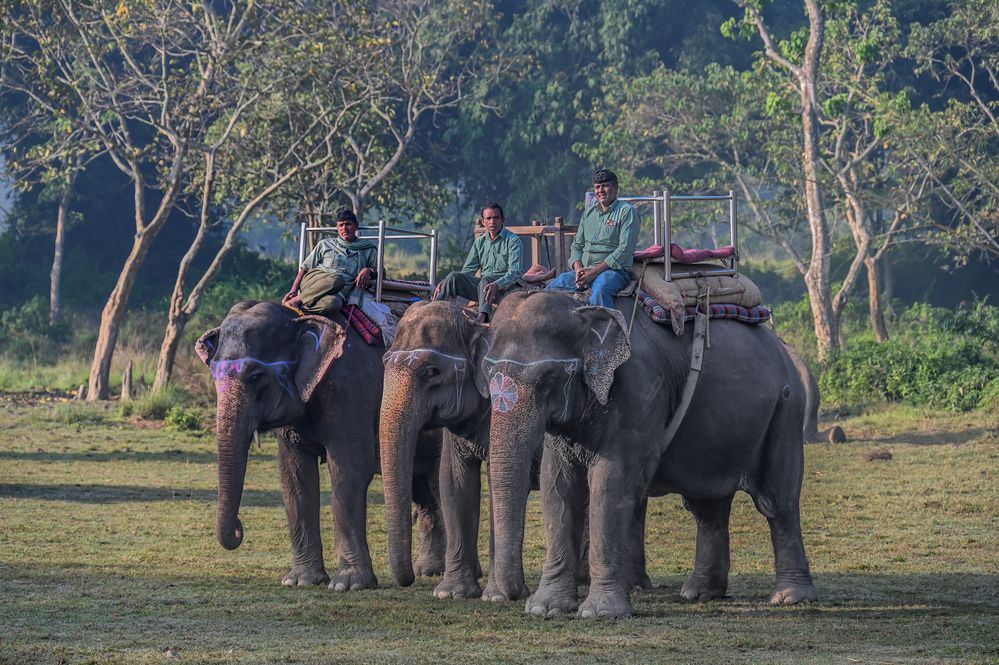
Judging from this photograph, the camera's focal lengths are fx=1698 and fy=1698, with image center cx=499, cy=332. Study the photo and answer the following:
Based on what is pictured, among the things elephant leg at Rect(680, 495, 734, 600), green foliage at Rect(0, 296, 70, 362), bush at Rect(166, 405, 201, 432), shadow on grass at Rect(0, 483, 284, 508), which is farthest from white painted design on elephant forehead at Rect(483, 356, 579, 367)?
green foliage at Rect(0, 296, 70, 362)

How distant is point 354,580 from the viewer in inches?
479

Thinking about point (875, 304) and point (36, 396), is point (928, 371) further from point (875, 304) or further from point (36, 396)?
point (36, 396)

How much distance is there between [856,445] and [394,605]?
45.1 feet

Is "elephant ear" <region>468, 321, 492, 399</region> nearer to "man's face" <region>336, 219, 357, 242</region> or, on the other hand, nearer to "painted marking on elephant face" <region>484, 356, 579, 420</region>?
"painted marking on elephant face" <region>484, 356, 579, 420</region>

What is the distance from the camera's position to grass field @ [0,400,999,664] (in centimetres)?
947

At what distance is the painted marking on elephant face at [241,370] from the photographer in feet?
39.8

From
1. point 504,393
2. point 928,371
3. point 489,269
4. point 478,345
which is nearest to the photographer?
point 504,393

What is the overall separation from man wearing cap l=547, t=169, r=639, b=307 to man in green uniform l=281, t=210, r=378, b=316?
6.41 feet

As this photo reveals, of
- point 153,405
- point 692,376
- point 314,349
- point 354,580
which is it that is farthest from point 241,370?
point 153,405

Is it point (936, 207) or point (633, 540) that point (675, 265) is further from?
point (936, 207)

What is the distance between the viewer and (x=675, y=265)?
12.0 meters

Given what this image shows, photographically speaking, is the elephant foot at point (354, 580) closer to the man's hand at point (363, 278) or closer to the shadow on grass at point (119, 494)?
the man's hand at point (363, 278)

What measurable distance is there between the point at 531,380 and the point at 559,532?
115cm

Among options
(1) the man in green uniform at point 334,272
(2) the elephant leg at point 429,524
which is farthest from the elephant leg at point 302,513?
(1) the man in green uniform at point 334,272
